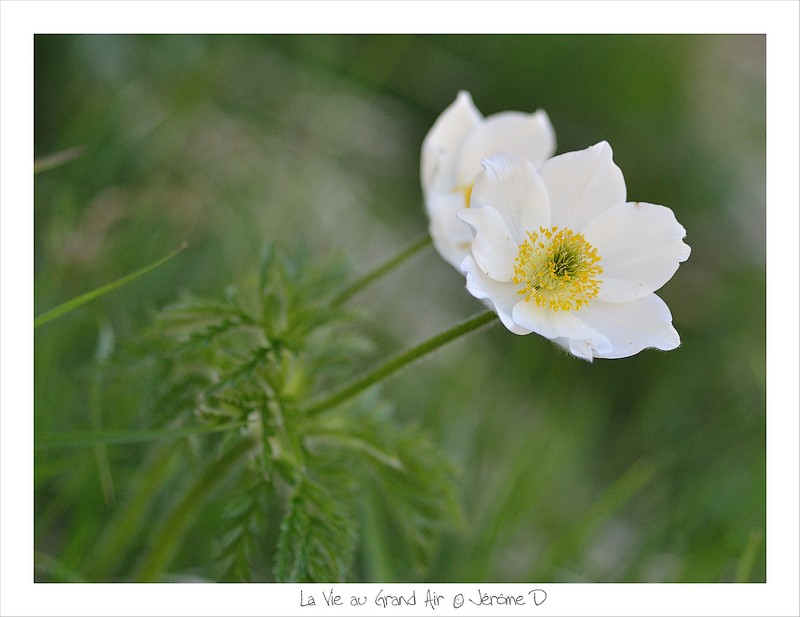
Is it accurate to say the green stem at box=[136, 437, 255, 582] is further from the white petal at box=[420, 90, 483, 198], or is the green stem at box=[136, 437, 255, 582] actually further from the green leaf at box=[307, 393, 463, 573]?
the white petal at box=[420, 90, 483, 198]

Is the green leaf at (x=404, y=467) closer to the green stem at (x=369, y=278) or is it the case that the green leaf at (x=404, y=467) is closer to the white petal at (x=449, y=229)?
the green stem at (x=369, y=278)

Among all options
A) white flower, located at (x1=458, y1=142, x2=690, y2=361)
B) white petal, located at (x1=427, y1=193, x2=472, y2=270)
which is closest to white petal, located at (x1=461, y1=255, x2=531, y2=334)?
white flower, located at (x1=458, y1=142, x2=690, y2=361)

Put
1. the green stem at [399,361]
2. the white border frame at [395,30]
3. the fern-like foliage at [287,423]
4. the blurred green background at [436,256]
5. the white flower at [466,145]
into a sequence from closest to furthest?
the green stem at [399,361] < the fern-like foliage at [287,423] < the white border frame at [395,30] < the white flower at [466,145] < the blurred green background at [436,256]

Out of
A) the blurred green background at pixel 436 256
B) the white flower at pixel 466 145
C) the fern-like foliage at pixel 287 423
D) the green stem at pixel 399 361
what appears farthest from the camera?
the blurred green background at pixel 436 256

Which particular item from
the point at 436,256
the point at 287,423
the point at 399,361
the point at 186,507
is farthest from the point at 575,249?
the point at 436,256

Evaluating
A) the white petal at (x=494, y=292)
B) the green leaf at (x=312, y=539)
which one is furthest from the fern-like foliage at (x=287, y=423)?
the white petal at (x=494, y=292)

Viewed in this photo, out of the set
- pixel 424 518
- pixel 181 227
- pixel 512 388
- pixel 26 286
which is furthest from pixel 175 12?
pixel 512 388
